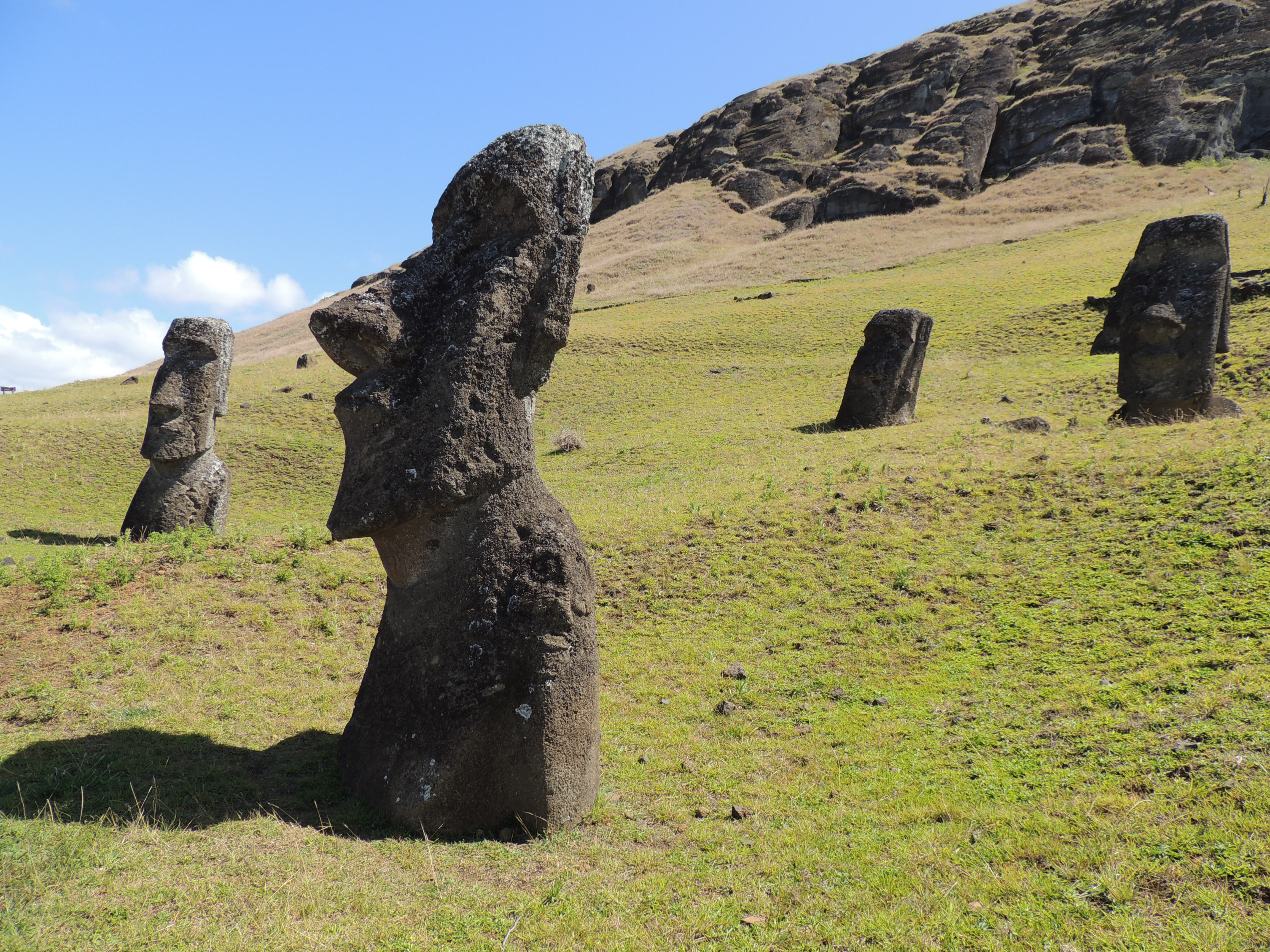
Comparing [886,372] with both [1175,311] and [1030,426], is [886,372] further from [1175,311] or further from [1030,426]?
[1175,311]

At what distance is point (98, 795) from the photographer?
5102 millimetres

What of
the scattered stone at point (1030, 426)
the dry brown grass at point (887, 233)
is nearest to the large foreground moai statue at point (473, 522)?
the scattered stone at point (1030, 426)

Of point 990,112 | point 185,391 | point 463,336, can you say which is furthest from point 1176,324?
point 990,112

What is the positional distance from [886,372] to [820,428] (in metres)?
2.37

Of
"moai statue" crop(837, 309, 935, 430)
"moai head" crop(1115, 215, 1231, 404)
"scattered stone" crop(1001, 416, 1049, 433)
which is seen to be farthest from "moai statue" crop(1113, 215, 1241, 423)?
"moai statue" crop(837, 309, 935, 430)

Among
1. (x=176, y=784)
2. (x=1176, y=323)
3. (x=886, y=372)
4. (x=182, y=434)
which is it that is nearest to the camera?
(x=176, y=784)

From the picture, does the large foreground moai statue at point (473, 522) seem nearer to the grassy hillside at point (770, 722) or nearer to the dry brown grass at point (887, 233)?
the grassy hillside at point (770, 722)

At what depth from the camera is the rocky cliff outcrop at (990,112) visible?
65.8 meters

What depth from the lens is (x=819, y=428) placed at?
20953 mm

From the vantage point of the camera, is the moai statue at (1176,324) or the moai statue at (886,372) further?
the moai statue at (886,372)

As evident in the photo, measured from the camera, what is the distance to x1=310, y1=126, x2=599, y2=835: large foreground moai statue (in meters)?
5.33

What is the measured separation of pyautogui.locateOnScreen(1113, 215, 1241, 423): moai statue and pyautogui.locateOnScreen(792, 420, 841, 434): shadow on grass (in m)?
6.48

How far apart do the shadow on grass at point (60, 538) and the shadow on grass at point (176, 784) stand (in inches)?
410

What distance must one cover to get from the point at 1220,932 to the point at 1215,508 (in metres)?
7.17
